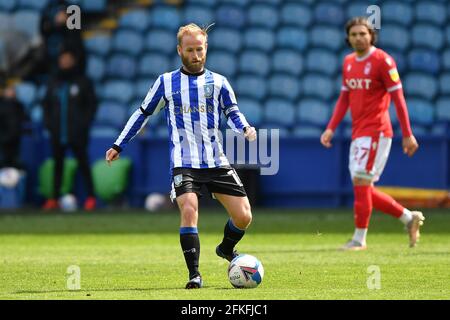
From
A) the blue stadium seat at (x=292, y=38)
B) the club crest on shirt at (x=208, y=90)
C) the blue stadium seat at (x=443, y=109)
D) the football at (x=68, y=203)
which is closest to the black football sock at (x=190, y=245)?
the club crest on shirt at (x=208, y=90)

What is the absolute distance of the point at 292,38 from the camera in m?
18.8

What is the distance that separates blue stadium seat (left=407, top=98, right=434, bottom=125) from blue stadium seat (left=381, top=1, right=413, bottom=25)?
184 cm

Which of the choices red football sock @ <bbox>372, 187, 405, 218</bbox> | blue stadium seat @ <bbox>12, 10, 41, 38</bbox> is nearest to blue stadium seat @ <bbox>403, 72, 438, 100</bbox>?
blue stadium seat @ <bbox>12, 10, 41, 38</bbox>

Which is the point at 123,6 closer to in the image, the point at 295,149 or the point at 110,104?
the point at 110,104

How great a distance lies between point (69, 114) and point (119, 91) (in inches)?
79.0

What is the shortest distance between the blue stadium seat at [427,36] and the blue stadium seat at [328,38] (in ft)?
4.09

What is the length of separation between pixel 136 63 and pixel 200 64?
11533mm

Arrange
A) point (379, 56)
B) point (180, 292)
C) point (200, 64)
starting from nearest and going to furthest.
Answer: point (180, 292), point (200, 64), point (379, 56)

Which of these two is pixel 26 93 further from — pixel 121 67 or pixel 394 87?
pixel 394 87

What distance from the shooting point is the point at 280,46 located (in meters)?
18.8

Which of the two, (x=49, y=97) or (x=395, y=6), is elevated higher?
(x=395, y=6)

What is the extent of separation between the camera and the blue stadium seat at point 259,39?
61.5ft
